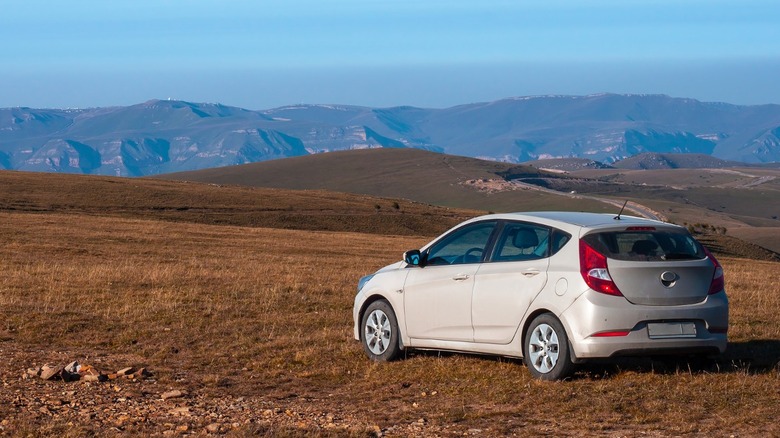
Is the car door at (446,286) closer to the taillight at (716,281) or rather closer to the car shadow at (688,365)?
the car shadow at (688,365)

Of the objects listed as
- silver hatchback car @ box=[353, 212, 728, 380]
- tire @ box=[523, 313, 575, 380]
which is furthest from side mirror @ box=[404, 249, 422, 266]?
tire @ box=[523, 313, 575, 380]

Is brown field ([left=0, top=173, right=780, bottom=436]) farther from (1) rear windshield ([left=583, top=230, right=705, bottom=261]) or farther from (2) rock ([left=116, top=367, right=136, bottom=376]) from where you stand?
(1) rear windshield ([left=583, top=230, right=705, bottom=261])

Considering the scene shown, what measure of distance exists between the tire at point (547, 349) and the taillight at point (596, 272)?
1.75ft

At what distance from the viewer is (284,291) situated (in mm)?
18641

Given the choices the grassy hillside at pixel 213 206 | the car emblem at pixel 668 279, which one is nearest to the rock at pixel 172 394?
the car emblem at pixel 668 279

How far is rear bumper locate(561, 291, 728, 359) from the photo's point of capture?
983 centimetres

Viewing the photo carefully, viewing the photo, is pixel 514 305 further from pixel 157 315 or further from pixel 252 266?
pixel 252 266

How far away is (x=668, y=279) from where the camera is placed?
10.1 meters

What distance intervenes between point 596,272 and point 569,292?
32cm

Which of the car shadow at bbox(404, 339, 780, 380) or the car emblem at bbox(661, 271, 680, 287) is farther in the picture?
the car shadow at bbox(404, 339, 780, 380)

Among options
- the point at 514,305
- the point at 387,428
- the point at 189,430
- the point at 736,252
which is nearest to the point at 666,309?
the point at 514,305

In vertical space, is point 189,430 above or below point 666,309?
below

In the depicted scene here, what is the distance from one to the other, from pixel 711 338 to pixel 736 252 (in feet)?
204

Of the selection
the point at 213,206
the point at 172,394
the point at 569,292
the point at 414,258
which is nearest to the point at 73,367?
the point at 172,394
